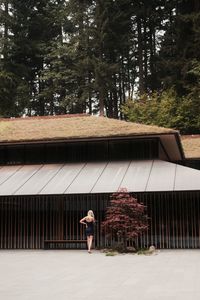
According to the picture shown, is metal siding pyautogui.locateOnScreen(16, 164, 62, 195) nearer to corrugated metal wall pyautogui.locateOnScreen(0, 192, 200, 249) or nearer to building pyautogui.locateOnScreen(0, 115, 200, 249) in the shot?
building pyautogui.locateOnScreen(0, 115, 200, 249)

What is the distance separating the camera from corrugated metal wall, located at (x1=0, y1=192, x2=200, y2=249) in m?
16.5

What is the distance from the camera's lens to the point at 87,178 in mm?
17391

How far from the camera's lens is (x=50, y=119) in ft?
74.7

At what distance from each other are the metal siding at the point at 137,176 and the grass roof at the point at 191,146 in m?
5.85

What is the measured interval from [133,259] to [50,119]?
11.3 metres

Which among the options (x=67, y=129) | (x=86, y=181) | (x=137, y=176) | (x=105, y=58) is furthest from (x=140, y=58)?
(x=86, y=181)

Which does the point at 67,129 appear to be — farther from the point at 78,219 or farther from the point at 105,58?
the point at 105,58

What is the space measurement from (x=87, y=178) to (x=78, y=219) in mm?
1610

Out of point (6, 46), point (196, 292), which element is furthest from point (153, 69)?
point (196, 292)

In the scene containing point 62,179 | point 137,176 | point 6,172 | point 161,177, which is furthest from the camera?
point 6,172

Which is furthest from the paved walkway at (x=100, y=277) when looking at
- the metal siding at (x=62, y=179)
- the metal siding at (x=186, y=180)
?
the metal siding at (x=62, y=179)

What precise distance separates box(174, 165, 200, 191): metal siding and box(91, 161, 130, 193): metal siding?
2.14 m

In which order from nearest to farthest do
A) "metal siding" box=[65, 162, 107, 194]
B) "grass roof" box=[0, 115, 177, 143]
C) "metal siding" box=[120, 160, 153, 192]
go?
"metal siding" box=[120, 160, 153, 192] → "metal siding" box=[65, 162, 107, 194] → "grass roof" box=[0, 115, 177, 143]

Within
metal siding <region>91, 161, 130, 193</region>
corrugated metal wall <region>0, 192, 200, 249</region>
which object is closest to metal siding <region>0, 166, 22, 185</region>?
corrugated metal wall <region>0, 192, 200, 249</region>
